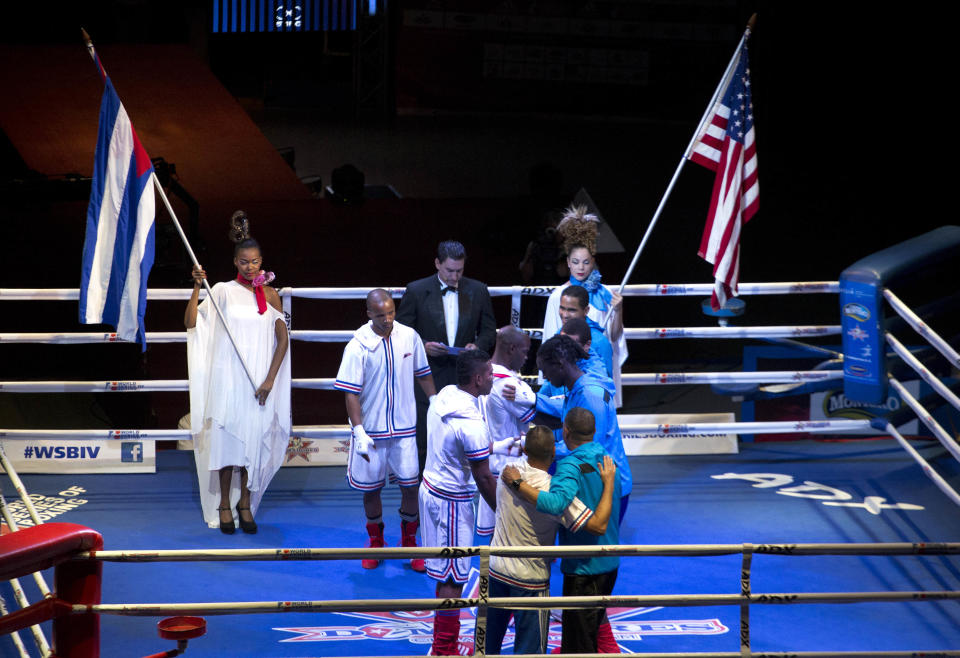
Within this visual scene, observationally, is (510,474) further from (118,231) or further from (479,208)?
(479,208)

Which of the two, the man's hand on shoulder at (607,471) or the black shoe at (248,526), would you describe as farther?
the black shoe at (248,526)

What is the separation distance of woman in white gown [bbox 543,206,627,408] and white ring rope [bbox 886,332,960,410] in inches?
76.2

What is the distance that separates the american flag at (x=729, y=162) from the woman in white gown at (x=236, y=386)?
2887 mm

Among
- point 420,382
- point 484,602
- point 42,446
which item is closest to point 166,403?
point 42,446

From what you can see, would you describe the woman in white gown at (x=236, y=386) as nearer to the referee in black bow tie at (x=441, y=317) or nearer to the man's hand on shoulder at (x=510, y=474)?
the referee in black bow tie at (x=441, y=317)

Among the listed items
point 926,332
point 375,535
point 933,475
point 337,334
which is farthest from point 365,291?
point 933,475

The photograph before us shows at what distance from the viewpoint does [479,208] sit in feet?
37.7

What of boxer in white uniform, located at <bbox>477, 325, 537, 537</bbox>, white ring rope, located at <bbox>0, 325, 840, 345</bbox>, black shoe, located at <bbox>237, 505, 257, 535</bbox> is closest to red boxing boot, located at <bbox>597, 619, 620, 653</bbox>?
boxer in white uniform, located at <bbox>477, 325, 537, 537</bbox>

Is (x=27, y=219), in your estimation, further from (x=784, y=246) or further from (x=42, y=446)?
(x=784, y=246)

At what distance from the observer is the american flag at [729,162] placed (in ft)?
22.9

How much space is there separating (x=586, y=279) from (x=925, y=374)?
2.31 meters

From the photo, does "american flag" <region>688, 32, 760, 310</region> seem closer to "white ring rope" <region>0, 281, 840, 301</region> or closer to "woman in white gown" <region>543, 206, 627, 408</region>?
Answer: "white ring rope" <region>0, 281, 840, 301</region>

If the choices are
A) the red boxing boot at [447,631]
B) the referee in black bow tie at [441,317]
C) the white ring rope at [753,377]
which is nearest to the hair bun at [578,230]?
the referee in black bow tie at [441,317]

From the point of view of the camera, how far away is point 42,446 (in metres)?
7.70
